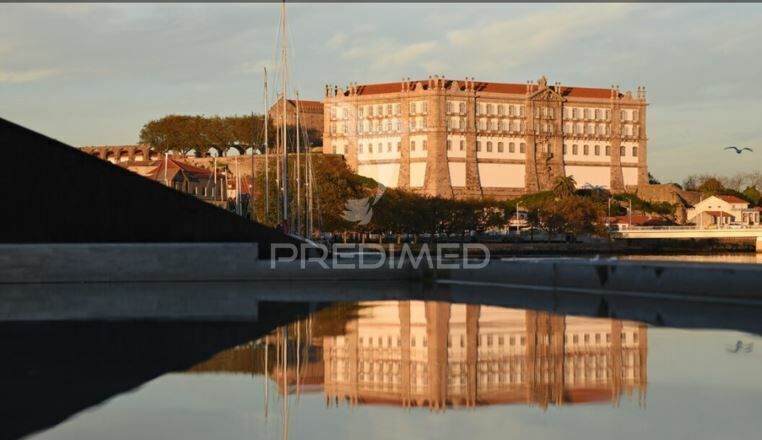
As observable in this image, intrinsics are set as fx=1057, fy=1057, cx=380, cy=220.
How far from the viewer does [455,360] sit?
10039 mm

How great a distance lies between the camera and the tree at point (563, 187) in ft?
313

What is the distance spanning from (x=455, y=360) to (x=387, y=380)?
3.92 ft

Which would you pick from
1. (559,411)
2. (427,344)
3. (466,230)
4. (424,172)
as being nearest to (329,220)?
(466,230)

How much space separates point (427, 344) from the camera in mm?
11352

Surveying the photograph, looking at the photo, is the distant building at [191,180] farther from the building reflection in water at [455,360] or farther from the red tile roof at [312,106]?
the building reflection in water at [455,360]

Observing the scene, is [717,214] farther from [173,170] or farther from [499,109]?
[173,170]

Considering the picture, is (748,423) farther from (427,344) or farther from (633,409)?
(427,344)

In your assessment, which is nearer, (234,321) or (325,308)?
(234,321)

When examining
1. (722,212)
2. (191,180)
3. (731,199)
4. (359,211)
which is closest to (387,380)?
(359,211)

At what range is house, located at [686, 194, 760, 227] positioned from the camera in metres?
99.7

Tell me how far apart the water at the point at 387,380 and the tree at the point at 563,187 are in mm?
82992

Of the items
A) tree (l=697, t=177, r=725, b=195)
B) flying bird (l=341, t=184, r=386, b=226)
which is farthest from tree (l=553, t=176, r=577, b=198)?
flying bird (l=341, t=184, r=386, b=226)

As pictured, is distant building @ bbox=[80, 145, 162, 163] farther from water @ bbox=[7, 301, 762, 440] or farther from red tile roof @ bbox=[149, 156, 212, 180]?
water @ bbox=[7, 301, 762, 440]

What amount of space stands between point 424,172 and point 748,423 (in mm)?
92698
